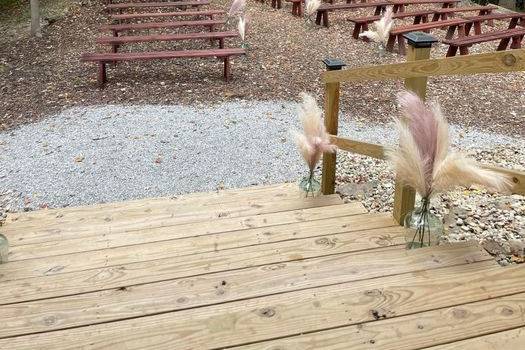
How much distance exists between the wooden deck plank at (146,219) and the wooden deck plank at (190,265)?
0.59 meters

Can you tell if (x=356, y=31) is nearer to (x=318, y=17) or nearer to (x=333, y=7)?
(x=333, y=7)

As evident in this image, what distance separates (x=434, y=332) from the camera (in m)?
1.54

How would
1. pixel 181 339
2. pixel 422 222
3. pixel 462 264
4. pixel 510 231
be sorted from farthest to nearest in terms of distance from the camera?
pixel 510 231 < pixel 422 222 < pixel 462 264 < pixel 181 339

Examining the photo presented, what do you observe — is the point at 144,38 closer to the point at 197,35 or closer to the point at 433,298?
the point at 197,35

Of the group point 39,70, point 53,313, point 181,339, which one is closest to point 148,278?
point 53,313

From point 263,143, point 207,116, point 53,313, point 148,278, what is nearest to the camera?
point 53,313

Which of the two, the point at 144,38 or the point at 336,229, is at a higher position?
the point at 144,38

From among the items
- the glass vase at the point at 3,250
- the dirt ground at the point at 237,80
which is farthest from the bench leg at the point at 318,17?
the glass vase at the point at 3,250

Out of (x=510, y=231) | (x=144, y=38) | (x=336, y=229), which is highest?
(x=144, y=38)

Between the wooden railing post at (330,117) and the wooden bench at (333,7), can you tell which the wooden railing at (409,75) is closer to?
the wooden railing post at (330,117)

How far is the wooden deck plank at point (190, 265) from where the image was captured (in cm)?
201

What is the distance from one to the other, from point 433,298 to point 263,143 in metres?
3.86

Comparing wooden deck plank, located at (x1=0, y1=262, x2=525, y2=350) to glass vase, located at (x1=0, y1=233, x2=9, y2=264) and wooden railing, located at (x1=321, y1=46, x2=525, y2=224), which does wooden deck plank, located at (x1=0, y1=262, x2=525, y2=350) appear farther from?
glass vase, located at (x1=0, y1=233, x2=9, y2=264)

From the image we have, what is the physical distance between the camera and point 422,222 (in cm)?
234
